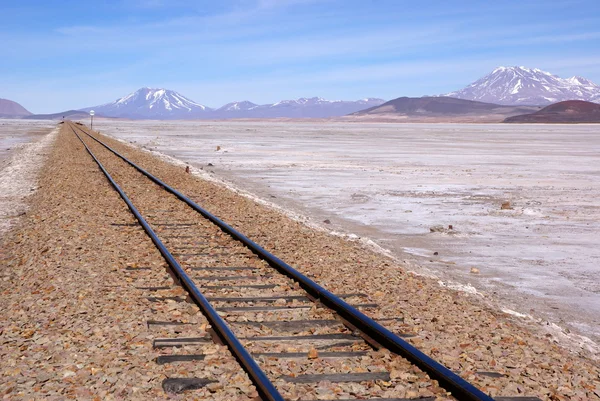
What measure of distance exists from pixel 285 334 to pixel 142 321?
1581 mm

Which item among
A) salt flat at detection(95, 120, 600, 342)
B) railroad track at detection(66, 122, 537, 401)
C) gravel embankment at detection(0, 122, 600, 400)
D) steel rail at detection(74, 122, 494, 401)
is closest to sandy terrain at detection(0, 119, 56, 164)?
salt flat at detection(95, 120, 600, 342)

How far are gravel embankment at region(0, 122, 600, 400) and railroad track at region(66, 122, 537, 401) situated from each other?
17 centimetres

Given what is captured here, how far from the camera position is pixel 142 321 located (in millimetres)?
7035

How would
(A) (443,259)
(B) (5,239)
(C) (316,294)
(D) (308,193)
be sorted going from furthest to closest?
(D) (308,193) → (B) (5,239) → (A) (443,259) → (C) (316,294)

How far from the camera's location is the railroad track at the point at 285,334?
5367 mm

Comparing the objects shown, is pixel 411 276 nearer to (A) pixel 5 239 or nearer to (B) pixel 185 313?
(B) pixel 185 313

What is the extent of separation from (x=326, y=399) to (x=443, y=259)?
6957mm

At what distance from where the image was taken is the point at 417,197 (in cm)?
2014

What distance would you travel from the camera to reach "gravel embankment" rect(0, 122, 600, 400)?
557 centimetres

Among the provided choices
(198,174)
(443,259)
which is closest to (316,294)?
(443,259)

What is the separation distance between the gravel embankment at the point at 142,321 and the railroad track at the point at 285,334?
17 centimetres

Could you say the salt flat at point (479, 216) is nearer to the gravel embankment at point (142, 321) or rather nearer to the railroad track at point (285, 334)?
the gravel embankment at point (142, 321)

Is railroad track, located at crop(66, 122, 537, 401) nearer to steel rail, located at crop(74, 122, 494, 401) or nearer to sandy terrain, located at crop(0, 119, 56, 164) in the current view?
steel rail, located at crop(74, 122, 494, 401)

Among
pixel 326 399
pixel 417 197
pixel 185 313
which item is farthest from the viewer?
pixel 417 197
